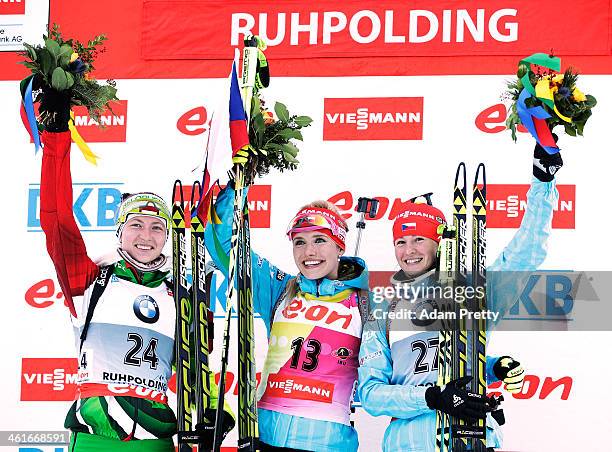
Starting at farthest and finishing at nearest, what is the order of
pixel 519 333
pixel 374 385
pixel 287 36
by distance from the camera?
pixel 287 36 → pixel 519 333 → pixel 374 385

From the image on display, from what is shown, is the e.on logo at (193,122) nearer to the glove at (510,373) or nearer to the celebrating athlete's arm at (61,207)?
the celebrating athlete's arm at (61,207)

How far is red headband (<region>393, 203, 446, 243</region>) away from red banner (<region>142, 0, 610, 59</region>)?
1.22m

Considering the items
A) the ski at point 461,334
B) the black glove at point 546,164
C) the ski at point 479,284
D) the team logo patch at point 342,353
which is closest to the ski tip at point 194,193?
the team logo patch at point 342,353

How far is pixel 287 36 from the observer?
6.10m

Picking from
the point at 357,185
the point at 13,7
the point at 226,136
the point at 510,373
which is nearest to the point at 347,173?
the point at 357,185

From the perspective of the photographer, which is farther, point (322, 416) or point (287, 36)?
point (287, 36)

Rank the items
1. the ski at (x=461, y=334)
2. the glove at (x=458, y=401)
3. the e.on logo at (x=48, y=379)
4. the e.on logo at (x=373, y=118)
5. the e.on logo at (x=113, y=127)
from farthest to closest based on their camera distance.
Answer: the e.on logo at (x=113, y=127)
the e.on logo at (x=48, y=379)
the e.on logo at (x=373, y=118)
the ski at (x=461, y=334)
the glove at (x=458, y=401)

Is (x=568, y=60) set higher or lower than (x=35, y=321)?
higher

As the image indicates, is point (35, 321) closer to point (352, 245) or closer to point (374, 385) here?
point (352, 245)

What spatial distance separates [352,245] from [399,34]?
114 cm

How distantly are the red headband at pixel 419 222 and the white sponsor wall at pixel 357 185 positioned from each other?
0.74 meters

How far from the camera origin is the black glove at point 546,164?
4.79 metres

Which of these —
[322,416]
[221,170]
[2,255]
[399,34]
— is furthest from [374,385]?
[2,255]

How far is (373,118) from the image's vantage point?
5.99 m
